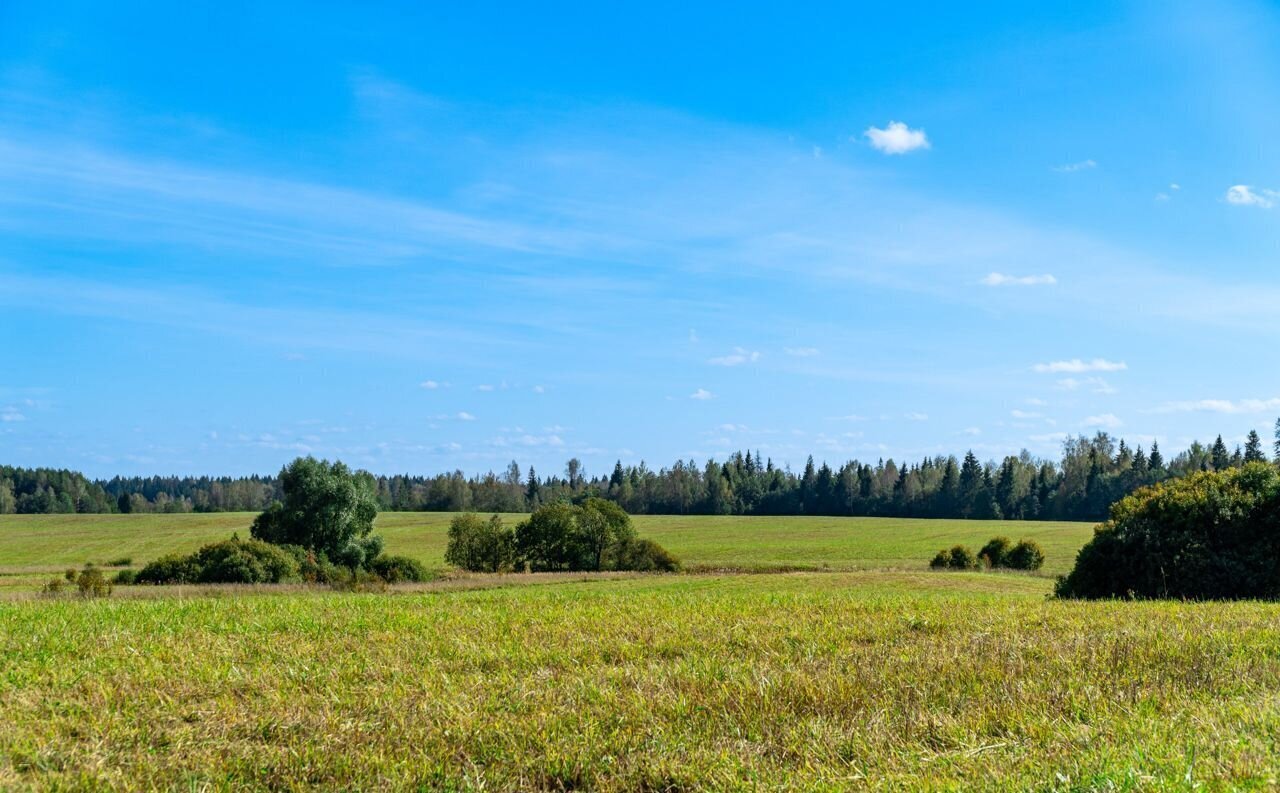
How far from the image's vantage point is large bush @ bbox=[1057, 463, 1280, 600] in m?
23.0

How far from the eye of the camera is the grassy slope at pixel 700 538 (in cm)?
7862

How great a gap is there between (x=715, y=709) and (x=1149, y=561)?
21345mm

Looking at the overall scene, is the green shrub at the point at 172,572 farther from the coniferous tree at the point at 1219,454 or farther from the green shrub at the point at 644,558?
the coniferous tree at the point at 1219,454

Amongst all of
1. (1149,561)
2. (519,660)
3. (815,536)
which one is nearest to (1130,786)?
(519,660)

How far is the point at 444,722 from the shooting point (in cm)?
674

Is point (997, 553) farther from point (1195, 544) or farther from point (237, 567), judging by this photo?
point (237, 567)

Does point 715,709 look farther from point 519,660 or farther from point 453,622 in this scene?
point 453,622

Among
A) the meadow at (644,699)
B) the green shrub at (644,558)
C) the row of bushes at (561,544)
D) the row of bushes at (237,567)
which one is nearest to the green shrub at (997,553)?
the green shrub at (644,558)

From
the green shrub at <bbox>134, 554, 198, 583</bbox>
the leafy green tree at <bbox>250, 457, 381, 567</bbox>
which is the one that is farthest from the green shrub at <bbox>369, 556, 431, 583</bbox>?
the green shrub at <bbox>134, 554, 198, 583</bbox>

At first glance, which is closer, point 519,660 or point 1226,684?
point 1226,684

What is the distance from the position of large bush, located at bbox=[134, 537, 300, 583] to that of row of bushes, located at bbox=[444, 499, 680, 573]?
74.7ft

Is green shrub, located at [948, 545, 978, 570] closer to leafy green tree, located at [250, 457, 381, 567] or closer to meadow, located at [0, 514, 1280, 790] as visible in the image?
leafy green tree, located at [250, 457, 381, 567]

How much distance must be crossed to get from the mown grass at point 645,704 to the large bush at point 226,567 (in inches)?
1447

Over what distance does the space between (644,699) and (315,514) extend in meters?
62.1
